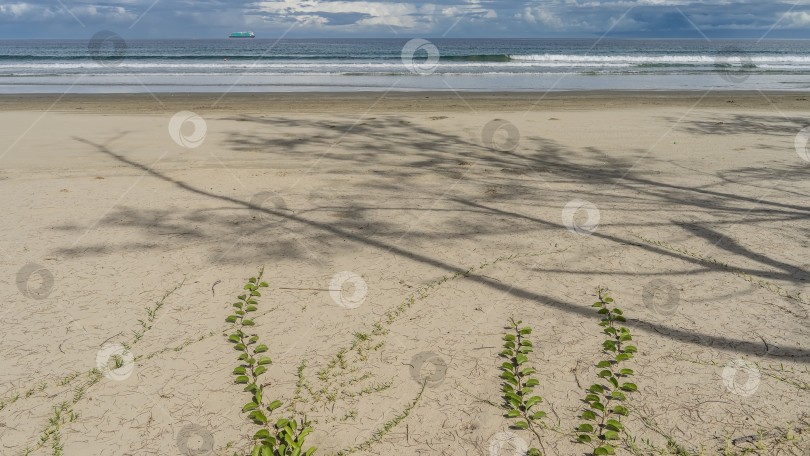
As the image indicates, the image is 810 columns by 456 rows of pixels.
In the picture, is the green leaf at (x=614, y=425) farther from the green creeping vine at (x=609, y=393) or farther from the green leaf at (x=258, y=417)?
the green leaf at (x=258, y=417)

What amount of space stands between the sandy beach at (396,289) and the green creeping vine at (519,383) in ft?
0.17

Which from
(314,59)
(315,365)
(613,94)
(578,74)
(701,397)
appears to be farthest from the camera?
(314,59)

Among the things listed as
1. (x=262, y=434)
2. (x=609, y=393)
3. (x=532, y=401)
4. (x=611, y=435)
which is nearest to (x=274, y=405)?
(x=262, y=434)

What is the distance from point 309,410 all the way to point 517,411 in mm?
955

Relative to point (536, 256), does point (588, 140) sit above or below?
above

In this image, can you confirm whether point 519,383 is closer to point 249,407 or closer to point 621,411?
point 621,411

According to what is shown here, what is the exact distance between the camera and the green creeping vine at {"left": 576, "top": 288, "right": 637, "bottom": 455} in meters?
2.40

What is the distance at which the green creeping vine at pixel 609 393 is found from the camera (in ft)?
7.86

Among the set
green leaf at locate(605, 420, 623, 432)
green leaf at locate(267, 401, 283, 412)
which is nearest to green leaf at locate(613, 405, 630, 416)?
green leaf at locate(605, 420, 623, 432)

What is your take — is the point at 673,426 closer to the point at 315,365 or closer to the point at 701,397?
the point at 701,397

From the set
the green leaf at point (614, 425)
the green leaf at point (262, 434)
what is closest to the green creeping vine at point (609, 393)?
the green leaf at point (614, 425)

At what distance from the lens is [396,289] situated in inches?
149

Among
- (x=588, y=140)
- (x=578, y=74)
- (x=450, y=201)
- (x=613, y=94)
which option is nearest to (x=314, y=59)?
(x=578, y=74)

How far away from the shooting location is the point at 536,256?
4309mm
